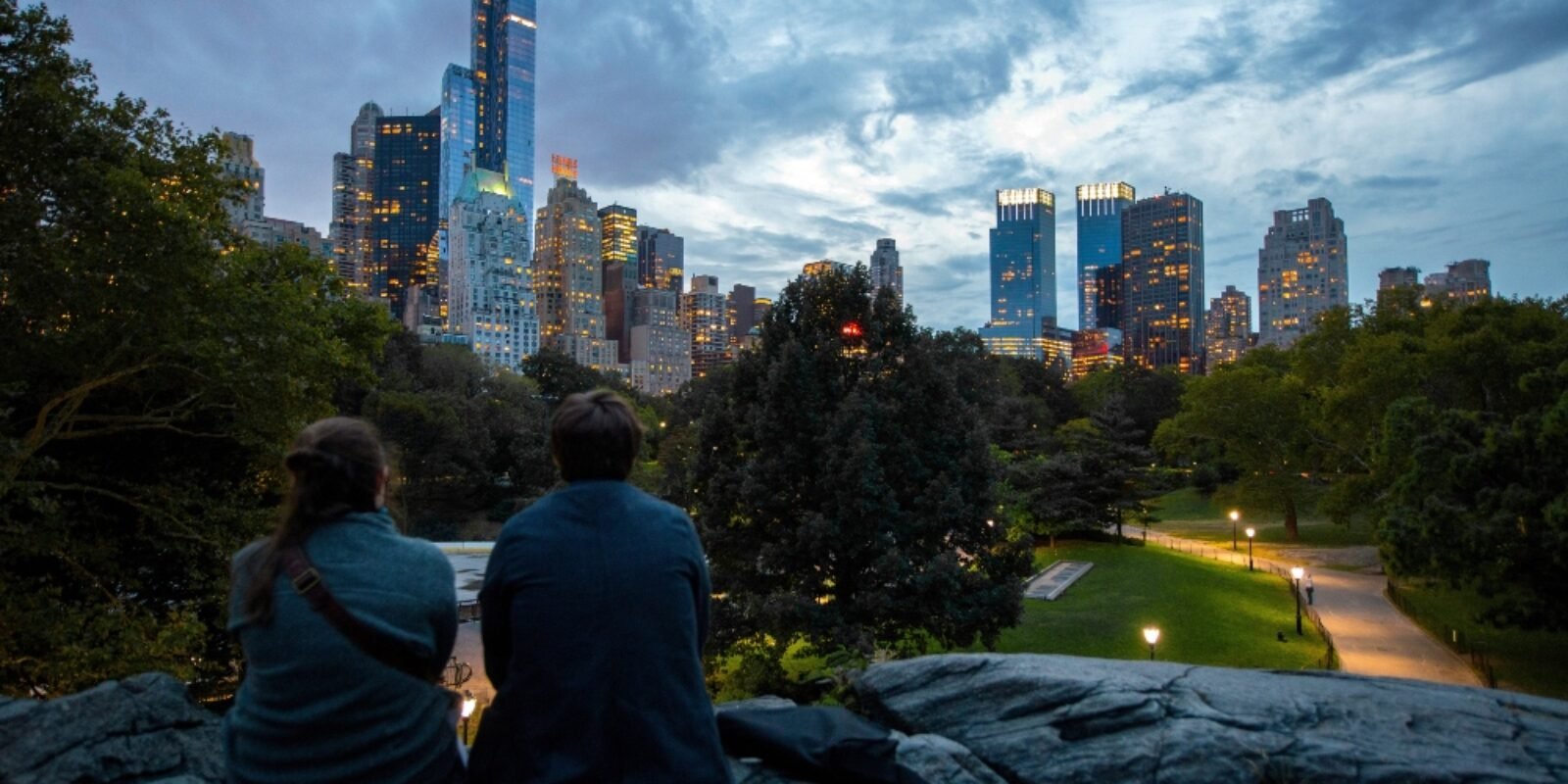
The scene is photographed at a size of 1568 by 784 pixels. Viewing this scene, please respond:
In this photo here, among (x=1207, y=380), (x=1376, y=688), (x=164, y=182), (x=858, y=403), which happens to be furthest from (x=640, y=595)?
(x=1207, y=380)

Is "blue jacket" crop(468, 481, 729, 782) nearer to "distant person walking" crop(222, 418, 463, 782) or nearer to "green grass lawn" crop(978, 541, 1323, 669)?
"distant person walking" crop(222, 418, 463, 782)

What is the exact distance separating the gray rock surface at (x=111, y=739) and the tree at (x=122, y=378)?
7.37m

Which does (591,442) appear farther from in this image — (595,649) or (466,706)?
(466,706)

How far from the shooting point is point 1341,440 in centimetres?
3712

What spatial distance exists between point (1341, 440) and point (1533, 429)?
22.7 metres

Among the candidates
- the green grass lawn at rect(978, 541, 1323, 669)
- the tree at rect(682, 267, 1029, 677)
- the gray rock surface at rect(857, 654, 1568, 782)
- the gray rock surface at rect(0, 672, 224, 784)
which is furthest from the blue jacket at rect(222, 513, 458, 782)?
the green grass lawn at rect(978, 541, 1323, 669)

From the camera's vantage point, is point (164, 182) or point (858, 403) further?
point (858, 403)

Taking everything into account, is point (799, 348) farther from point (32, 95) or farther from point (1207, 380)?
point (1207, 380)

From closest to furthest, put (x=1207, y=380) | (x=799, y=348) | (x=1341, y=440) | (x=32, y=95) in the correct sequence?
(x=32, y=95)
(x=799, y=348)
(x=1341, y=440)
(x=1207, y=380)

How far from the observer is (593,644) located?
2475 millimetres

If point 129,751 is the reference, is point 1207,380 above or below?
above

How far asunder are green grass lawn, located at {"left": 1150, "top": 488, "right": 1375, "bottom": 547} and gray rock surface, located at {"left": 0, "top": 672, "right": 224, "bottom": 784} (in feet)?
143

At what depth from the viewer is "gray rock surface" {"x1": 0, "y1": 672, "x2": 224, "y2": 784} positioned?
13.1 feet

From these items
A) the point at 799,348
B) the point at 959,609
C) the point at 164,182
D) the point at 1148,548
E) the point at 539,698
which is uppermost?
the point at 164,182
